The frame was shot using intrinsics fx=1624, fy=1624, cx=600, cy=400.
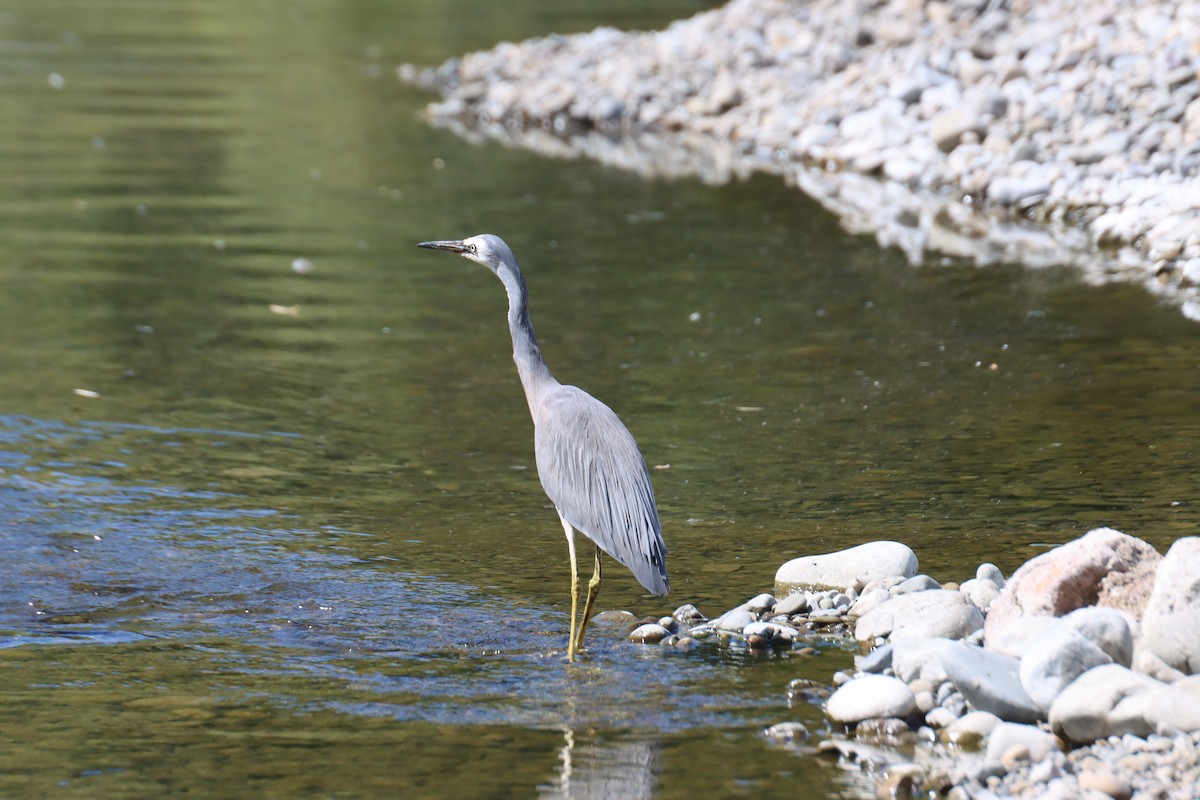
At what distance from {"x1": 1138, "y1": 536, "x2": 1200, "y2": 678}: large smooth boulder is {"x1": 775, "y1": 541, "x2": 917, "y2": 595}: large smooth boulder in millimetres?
1432

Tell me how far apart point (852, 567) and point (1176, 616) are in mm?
1743

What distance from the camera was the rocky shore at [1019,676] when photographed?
5336 millimetres

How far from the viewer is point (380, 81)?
2931 centimetres

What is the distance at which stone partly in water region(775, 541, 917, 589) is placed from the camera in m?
7.23

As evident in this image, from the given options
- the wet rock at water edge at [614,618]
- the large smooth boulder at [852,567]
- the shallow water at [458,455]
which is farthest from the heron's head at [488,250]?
the large smooth boulder at [852,567]

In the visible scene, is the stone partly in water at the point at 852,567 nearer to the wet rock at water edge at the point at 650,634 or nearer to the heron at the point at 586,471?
the heron at the point at 586,471

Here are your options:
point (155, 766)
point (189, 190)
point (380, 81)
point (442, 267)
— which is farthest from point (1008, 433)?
point (380, 81)

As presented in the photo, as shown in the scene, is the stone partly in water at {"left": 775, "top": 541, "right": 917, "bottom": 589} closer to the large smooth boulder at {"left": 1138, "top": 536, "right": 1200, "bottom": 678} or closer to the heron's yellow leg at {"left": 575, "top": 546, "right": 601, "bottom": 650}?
the heron's yellow leg at {"left": 575, "top": 546, "right": 601, "bottom": 650}

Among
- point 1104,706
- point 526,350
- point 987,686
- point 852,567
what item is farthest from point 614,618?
point 1104,706

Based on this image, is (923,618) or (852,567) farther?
(852,567)

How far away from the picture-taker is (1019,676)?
5.79m

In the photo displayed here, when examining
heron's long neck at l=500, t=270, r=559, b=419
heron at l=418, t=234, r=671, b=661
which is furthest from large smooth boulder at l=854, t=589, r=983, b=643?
heron's long neck at l=500, t=270, r=559, b=419

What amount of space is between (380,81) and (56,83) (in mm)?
5561

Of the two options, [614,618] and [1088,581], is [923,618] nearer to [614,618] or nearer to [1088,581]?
[1088,581]
